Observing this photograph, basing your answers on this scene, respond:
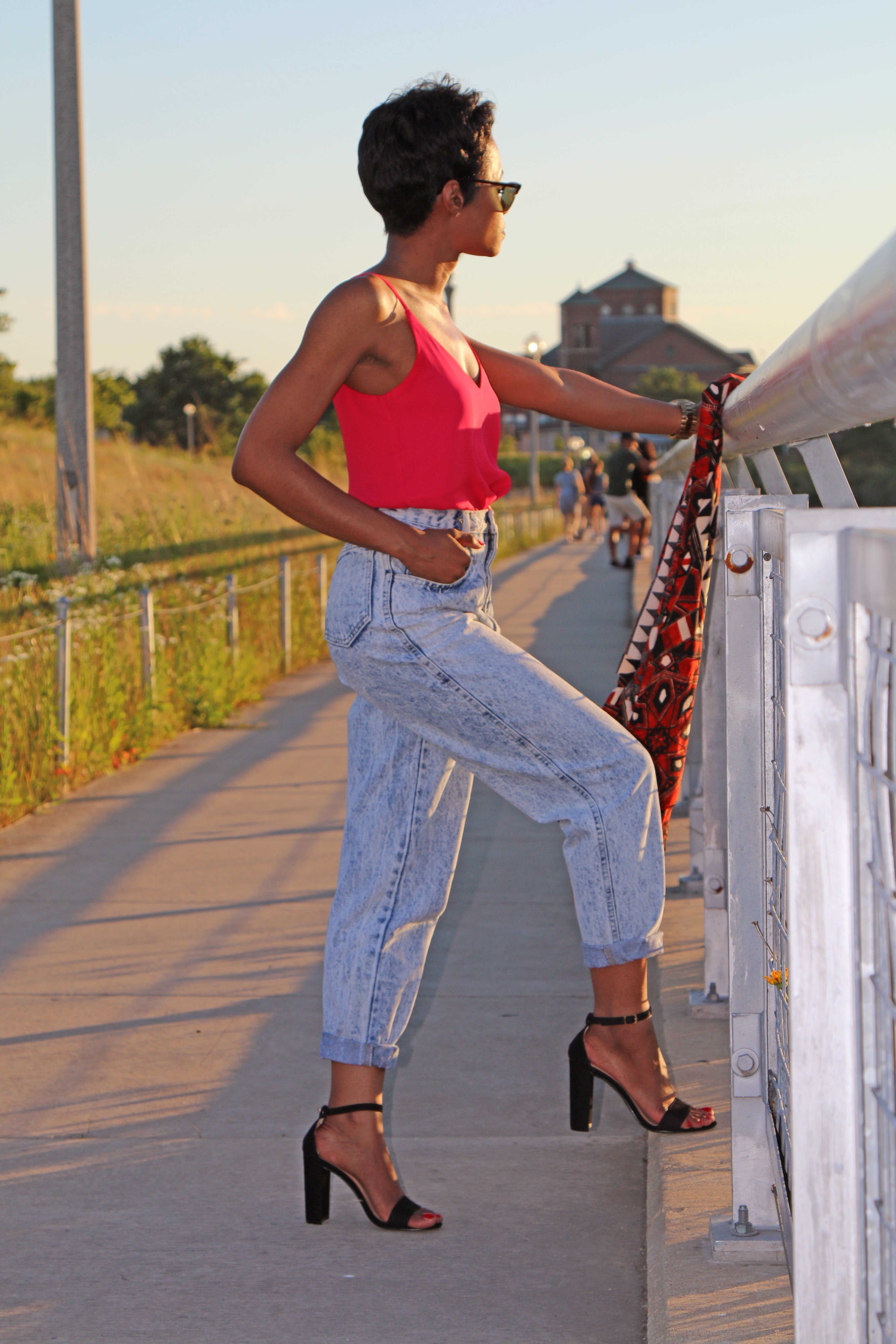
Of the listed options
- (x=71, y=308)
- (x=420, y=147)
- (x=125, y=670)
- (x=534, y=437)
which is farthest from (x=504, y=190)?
(x=534, y=437)

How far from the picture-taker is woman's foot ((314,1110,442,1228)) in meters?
2.61

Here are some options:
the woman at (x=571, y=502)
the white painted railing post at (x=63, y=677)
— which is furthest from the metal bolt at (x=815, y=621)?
the woman at (x=571, y=502)

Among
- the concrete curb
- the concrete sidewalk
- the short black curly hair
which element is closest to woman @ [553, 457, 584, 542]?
the concrete sidewalk

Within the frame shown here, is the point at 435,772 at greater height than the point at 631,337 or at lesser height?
lesser

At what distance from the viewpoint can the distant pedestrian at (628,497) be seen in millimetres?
18641

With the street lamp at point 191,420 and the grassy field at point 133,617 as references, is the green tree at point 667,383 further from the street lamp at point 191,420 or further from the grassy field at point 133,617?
the grassy field at point 133,617

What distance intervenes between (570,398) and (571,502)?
33.8m

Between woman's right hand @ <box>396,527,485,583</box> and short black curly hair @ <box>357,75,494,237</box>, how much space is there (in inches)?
21.2

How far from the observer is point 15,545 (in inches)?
414

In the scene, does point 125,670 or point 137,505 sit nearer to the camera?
point 125,670

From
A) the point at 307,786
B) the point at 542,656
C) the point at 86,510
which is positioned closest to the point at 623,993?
the point at 307,786

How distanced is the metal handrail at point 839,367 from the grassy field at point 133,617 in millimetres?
4848

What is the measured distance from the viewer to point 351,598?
8.28 feet

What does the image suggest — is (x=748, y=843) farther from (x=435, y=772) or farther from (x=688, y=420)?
→ (x=688, y=420)
